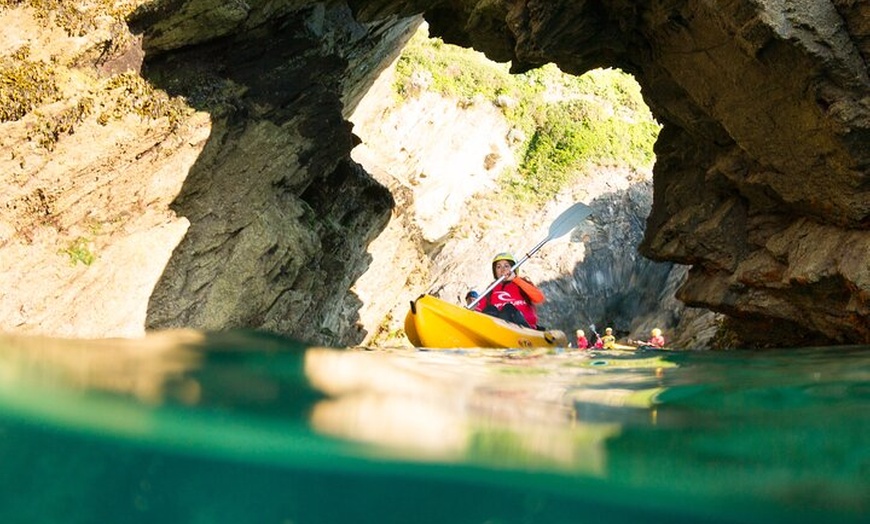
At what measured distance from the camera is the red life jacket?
15977 mm

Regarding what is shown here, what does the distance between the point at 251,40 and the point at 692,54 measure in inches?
235

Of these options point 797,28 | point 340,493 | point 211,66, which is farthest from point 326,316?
point 340,493

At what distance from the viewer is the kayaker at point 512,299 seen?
15.6m

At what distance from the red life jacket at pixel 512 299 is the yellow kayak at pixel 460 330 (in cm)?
197

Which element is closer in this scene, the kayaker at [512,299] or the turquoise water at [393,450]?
the turquoise water at [393,450]

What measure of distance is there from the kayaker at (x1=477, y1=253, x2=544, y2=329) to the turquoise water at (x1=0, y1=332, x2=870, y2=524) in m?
8.61

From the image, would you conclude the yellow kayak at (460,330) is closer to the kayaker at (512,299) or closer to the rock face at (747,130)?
the kayaker at (512,299)

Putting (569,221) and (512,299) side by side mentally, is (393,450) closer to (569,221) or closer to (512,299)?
(512,299)

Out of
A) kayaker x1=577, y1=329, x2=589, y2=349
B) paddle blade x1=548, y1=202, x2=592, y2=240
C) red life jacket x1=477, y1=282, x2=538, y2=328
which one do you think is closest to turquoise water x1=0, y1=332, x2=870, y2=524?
red life jacket x1=477, y1=282, x2=538, y2=328

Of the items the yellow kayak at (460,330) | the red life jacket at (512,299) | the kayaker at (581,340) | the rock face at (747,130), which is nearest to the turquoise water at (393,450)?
the rock face at (747,130)

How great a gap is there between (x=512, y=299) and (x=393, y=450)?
435 inches

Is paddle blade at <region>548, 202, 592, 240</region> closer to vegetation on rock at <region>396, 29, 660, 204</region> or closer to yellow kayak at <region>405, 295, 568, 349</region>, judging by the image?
vegetation on rock at <region>396, 29, 660, 204</region>

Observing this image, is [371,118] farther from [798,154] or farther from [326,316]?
[798,154]

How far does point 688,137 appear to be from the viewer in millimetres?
13000
